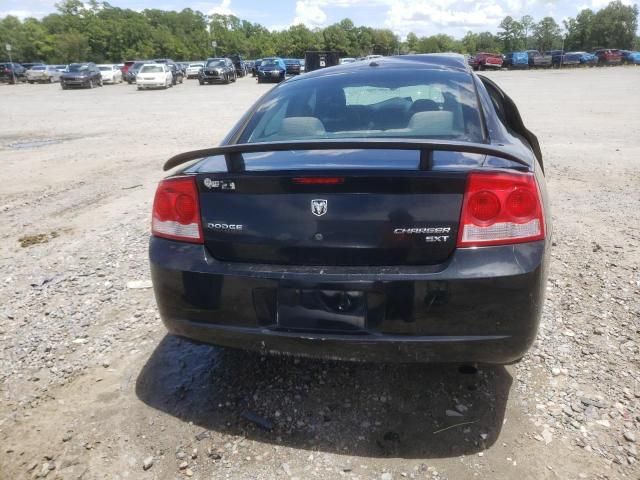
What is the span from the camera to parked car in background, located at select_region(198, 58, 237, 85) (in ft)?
125

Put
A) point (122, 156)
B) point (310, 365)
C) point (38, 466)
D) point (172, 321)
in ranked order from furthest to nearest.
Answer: point (122, 156) < point (310, 365) < point (172, 321) < point (38, 466)

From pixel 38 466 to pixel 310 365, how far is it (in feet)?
4.60

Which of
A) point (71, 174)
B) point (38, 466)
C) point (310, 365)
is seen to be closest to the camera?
point (38, 466)

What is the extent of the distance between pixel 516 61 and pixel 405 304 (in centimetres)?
6189

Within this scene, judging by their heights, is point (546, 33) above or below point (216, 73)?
above

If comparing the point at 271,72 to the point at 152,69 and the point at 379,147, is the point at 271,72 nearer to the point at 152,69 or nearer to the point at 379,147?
the point at 152,69

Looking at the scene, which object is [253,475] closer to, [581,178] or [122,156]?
[581,178]

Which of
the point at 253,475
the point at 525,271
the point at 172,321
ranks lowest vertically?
the point at 253,475

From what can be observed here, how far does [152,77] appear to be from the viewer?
113 feet

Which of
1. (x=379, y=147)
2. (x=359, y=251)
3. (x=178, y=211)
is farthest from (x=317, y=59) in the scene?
(x=359, y=251)

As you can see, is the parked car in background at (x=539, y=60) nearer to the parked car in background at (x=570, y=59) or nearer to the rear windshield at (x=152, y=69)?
the parked car in background at (x=570, y=59)

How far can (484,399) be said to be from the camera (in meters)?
2.57

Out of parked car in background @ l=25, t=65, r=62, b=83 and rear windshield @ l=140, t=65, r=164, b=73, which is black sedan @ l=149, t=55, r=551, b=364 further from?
parked car in background @ l=25, t=65, r=62, b=83

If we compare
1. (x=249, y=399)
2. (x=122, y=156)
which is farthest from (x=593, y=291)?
(x=122, y=156)
